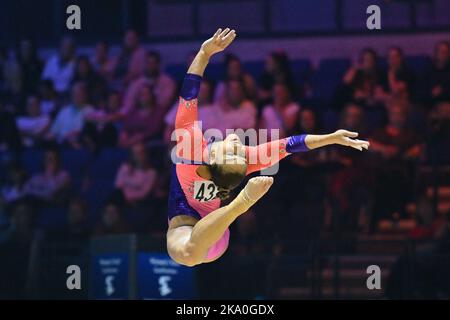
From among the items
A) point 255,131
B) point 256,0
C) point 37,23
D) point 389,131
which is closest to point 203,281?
point 255,131

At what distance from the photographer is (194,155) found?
606cm

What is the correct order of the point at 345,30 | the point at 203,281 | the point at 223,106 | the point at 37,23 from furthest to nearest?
the point at 37,23
the point at 345,30
the point at 223,106
the point at 203,281

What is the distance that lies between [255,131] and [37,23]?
430 cm

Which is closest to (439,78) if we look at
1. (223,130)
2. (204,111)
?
(223,130)

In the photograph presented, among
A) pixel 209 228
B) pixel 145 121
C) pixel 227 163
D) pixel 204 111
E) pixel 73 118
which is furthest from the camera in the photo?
pixel 73 118

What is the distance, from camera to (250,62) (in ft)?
36.2

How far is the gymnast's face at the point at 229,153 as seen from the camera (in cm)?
582

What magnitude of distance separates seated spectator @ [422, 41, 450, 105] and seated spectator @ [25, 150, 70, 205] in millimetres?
3587

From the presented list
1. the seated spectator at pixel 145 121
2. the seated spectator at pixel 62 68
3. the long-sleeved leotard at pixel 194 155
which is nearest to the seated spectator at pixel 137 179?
the seated spectator at pixel 145 121

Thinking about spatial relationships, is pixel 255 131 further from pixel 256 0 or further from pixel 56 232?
pixel 256 0

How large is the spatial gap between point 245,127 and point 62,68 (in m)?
2.87

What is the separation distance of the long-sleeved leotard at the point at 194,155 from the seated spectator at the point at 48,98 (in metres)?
5.05

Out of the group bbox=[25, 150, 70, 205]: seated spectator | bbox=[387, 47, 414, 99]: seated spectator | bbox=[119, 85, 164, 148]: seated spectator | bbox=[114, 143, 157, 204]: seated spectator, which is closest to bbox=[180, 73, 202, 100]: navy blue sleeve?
bbox=[114, 143, 157, 204]: seated spectator

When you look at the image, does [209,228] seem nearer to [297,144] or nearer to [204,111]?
[297,144]
